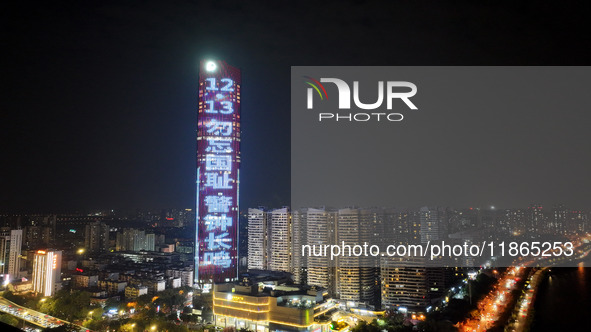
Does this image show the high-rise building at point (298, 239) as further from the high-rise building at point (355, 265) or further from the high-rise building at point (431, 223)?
the high-rise building at point (431, 223)

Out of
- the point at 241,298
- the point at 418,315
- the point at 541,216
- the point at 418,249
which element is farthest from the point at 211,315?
the point at 541,216

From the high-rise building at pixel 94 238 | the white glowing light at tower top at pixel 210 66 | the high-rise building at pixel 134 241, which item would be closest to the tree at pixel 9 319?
the white glowing light at tower top at pixel 210 66

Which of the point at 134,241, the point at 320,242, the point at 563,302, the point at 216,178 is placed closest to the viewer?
the point at 216,178

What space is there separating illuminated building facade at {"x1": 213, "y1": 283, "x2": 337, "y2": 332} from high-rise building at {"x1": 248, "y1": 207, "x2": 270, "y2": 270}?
12.8ft

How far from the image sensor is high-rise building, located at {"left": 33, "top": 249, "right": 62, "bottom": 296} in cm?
709

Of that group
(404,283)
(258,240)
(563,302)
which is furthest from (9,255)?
(563,302)

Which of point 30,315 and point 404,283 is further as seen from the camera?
point 404,283

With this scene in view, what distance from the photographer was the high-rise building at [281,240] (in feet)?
29.7

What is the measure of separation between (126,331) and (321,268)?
12.9 feet

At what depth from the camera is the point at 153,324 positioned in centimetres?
489

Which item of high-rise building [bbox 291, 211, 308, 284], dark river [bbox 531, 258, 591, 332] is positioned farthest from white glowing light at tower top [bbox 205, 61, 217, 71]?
dark river [bbox 531, 258, 591, 332]

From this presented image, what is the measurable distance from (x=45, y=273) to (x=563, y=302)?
32.4ft

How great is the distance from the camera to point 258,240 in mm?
9734

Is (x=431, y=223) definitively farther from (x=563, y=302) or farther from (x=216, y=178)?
(x=216, y=178)
